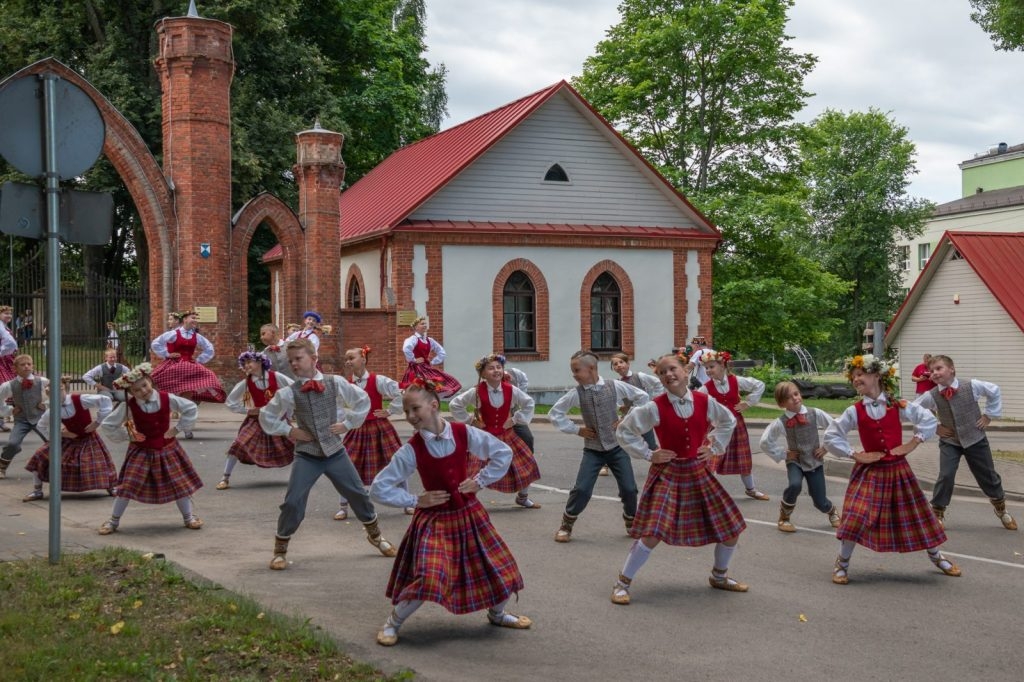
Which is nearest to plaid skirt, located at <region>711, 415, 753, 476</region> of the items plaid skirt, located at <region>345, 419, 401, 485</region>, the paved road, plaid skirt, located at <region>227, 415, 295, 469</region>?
the paved road

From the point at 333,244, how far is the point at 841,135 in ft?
136

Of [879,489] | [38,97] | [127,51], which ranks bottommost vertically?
[879,489]

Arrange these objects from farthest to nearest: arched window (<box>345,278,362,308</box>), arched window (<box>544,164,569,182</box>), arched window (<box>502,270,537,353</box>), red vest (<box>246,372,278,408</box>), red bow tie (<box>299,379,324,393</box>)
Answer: arched window (<box>345,278,362,308</box>), arched window (<box>544,164,569,182</box>), arched window (<box>502,270,537,353</box>), red vest (<box>246,372,278,408</box>), red bow tie (<box>299,379,324,393</box>)

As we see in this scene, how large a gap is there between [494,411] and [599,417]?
1.47 meters

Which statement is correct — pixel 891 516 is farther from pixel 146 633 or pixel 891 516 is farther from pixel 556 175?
pixel 556 175

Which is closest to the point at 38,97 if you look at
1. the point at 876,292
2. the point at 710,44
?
the point at 710,44

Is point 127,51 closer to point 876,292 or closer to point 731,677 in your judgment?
point 731,677

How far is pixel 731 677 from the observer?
6.13 meters

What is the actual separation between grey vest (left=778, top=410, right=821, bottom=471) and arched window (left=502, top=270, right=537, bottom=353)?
18.8 metres

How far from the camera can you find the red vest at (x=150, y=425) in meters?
10.6

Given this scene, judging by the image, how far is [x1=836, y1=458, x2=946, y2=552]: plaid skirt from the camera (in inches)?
338

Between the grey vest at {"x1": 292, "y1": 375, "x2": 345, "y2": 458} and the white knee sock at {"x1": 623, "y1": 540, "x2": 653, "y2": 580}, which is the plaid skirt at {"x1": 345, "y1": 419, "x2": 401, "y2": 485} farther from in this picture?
the white knee sock at {"x1": 623, "y1": 540, "x2": 653, "y2": 580}

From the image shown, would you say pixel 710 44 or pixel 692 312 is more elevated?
pixel 710 44

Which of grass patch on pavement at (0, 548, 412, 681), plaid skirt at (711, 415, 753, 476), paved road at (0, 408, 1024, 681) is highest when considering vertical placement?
plaid skirt at (711, 415, 753, 476)
